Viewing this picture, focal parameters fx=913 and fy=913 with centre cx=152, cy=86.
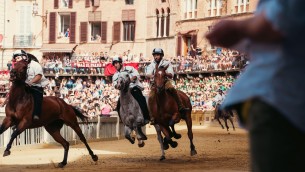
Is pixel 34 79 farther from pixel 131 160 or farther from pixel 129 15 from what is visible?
pixel 129 15

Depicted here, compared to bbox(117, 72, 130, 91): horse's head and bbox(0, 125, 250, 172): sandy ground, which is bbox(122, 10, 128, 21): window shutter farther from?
bbox(117, 72, 130, 91): horse's head

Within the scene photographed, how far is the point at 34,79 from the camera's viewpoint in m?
17.7

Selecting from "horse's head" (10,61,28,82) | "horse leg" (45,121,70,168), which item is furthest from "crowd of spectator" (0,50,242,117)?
"horse's head" (10,61,28,82)

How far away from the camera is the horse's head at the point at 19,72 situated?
55.0ft

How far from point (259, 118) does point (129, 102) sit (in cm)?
1592

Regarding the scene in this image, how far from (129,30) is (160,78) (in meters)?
65.1

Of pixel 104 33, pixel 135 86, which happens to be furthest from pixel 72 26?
pixel 135 86

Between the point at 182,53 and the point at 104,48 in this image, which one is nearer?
the point at 182,53

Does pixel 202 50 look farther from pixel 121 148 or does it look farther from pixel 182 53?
pixel 121 148

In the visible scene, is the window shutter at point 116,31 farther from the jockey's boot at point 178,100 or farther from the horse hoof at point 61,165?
the horse hoof at point 61,165

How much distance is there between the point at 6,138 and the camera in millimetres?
23875

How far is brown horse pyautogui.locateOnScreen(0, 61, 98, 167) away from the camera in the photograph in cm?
1695

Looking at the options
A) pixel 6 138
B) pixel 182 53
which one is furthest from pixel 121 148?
pixel 182 53

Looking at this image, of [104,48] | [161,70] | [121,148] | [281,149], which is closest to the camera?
[281,149]
